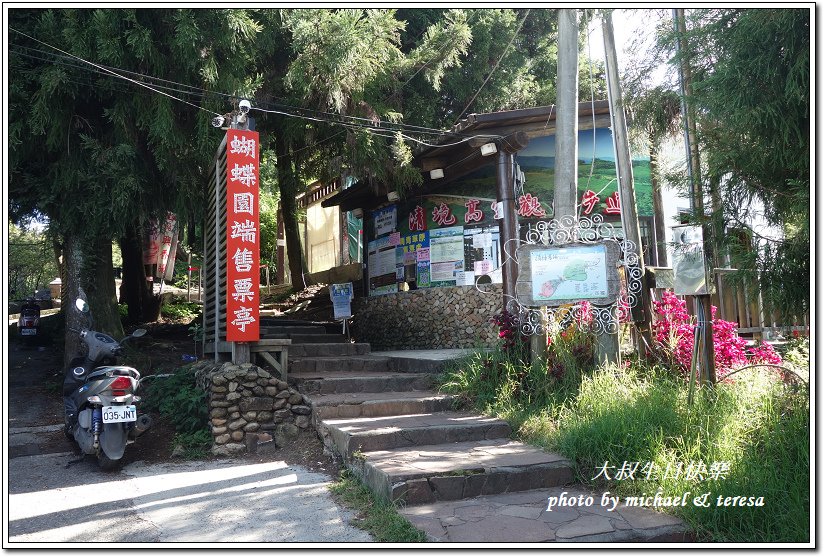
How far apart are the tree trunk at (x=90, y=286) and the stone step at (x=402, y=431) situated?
4487 mm

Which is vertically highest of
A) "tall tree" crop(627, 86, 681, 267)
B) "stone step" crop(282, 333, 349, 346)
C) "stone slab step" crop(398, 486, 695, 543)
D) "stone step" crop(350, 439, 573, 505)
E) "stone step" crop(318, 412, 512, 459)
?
"tall tree" crop(627, 86, 681, 267)

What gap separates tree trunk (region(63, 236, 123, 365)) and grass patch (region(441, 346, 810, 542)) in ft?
18.6

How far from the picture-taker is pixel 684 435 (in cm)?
538

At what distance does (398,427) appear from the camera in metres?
6.29

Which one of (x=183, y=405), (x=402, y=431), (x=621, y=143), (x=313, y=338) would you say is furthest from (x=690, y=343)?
(x=313, y=338)

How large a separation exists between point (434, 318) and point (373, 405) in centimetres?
460

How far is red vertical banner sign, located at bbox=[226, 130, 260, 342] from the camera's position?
23.2 feet

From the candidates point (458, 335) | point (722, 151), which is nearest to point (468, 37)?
point (458, 335)

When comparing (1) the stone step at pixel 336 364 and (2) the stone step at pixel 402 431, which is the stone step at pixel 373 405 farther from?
(1) the stone step at pixel 336 364

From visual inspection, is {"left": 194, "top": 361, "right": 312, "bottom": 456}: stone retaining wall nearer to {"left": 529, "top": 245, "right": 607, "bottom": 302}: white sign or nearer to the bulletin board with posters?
{"left": 529, "top": 245, "right": 607, "bottom": 302}: white sign

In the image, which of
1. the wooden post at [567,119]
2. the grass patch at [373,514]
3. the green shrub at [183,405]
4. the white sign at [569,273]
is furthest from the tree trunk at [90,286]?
the wooden post at [567,119]

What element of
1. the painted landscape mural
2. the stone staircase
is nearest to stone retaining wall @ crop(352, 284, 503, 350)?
the painted landscape mural

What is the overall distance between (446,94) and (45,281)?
17.2m
